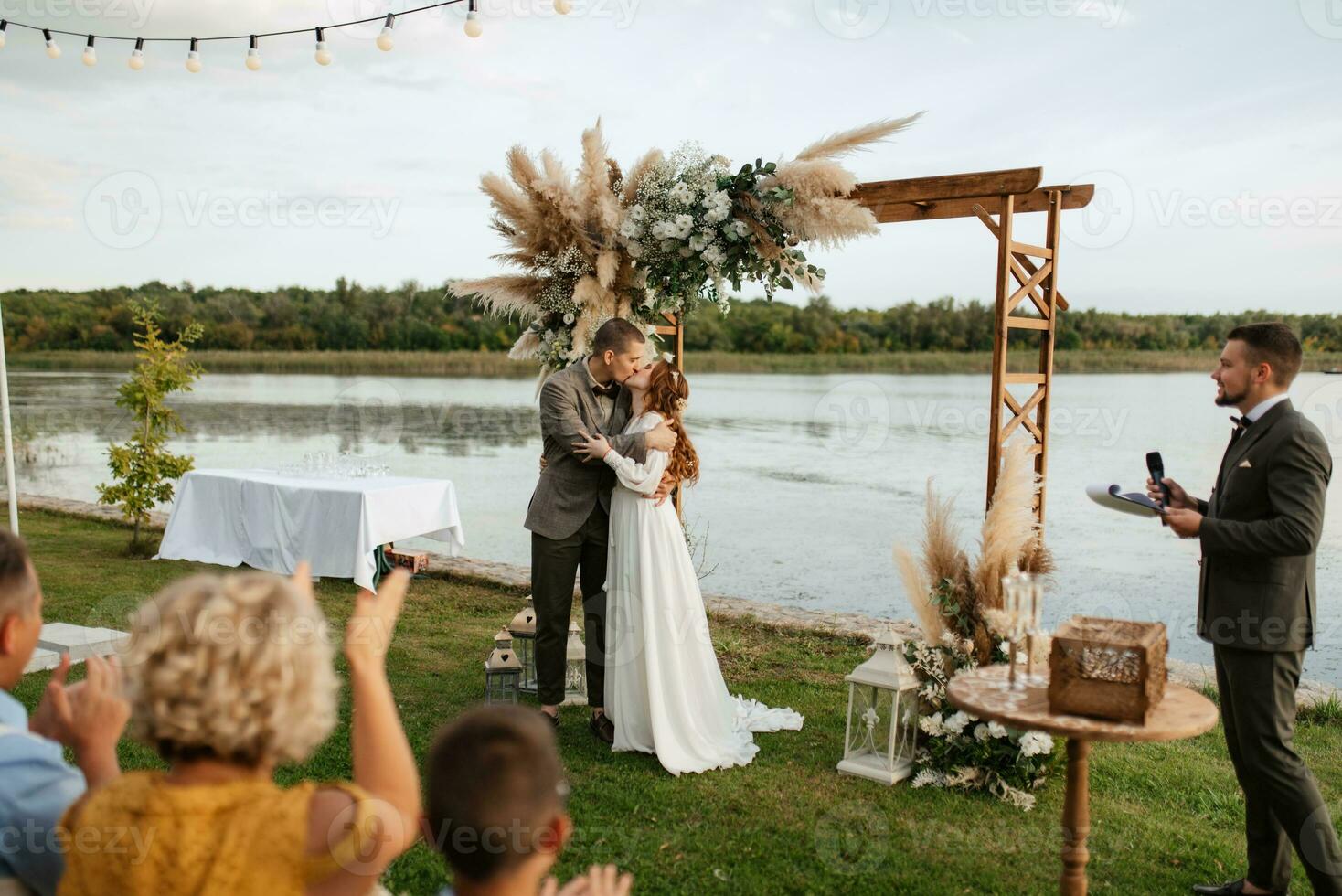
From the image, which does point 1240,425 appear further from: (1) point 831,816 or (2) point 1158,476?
(1) point 831,816

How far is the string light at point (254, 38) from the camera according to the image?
6.14 metres

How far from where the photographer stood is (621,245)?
5.83m

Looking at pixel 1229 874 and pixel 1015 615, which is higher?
pixel 1015 615

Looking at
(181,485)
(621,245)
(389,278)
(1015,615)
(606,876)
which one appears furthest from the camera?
(389,278)

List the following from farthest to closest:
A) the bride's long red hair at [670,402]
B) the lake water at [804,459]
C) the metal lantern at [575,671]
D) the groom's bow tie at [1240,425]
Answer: the lake water at [804,459], the metal lantern at [575,671], the bride's long red hair at [670,402], the groom's bow tie at [1240,425]

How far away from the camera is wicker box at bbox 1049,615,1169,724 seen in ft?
9.51

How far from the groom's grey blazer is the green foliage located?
24042 millimetres

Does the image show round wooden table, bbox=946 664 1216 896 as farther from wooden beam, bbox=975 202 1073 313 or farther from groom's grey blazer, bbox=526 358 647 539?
wooden beam, bbox=975 202 1073 313

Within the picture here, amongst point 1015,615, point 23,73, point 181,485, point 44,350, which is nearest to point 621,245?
point 1015,615

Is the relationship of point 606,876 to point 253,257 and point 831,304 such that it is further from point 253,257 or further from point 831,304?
point 831,304

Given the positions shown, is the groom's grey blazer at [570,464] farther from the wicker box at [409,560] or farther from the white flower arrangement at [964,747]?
the wicker box at [409,560]

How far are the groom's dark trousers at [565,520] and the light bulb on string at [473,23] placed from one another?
2.30 meters

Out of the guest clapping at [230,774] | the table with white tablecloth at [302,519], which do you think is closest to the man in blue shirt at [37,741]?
the guest clapping at [230,774]

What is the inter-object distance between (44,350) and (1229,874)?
43915 millimetres
